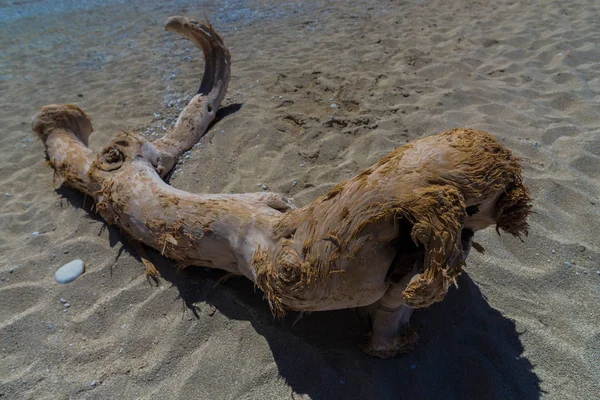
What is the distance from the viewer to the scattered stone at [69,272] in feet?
8.36

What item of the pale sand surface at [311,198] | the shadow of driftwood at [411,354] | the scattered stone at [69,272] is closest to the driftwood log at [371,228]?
the shadow of driftwood at [411,354]

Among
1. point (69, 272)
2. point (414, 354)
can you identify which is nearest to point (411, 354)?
point (414, 354)

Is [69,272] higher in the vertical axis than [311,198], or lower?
higher

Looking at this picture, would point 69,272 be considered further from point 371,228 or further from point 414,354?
point 414,354

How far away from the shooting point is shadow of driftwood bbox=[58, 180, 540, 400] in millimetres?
1831

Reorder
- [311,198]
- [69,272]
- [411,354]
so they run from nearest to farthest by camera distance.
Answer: [411,354]
[69,272]
[311,198]

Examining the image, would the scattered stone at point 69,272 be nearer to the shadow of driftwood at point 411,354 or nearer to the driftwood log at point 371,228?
the driftwood log at point 371,228

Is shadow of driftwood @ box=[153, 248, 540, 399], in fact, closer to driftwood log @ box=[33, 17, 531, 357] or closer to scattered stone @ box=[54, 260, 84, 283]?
driftwood log @ box=[33, 17, 531, 357]

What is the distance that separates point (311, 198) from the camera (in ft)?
9.90

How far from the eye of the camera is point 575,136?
3400 mm

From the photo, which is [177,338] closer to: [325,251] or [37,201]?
[325,251]

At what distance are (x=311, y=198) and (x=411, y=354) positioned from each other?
4.60ft

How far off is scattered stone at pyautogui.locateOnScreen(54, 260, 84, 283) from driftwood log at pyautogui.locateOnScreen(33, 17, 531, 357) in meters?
0.50

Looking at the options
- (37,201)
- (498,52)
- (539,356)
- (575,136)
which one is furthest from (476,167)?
(498,52)
